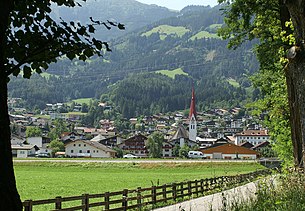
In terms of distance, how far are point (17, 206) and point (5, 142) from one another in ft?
1.63

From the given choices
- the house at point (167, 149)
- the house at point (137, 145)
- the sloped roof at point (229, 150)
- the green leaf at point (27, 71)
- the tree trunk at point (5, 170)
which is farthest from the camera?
the house at point (137, 145)

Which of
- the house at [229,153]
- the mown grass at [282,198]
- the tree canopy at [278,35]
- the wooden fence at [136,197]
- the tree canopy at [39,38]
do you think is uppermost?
the tree canopy at [278,35]

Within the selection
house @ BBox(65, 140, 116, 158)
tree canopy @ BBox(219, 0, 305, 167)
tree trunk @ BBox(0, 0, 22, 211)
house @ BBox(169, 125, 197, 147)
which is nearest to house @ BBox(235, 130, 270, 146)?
house @ BBox(169, 125, 197, 147)

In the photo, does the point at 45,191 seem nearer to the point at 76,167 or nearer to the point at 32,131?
the point at 76,167

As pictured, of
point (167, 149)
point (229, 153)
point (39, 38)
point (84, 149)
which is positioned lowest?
point (229, 153)

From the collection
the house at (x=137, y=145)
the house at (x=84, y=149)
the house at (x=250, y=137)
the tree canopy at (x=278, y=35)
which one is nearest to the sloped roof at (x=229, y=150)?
the house at (x=84, y=149)

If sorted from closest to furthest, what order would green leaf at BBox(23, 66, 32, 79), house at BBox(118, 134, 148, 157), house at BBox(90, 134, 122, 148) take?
green leaf at BBox(23, 66, 32, 79), house at BBox(118, 134, 148, 157), house at BBox(90, 134, 122, 148)

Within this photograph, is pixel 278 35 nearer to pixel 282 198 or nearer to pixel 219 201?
pixel 282 198

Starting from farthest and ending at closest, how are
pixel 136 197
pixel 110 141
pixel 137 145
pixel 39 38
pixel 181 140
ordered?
pixel 181 140
pixel 110 141
pixel 137 145
pixel 136 197
pixel 39 38

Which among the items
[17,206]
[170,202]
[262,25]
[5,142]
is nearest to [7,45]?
[5,142]

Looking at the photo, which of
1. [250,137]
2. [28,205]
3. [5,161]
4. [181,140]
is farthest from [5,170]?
[250,137]

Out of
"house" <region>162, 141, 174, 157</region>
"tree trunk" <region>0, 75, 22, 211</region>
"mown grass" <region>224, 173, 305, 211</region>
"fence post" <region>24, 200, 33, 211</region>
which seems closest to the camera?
"tree trunk" <region>0, 75, 22, 211</region>

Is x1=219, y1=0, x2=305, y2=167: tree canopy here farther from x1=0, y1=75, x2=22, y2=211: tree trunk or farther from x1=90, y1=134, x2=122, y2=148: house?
x1=90, y1=134, x2=122, y2=148: house

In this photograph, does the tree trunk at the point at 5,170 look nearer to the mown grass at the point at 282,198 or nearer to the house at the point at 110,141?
the mown grass at the point at 282,198
